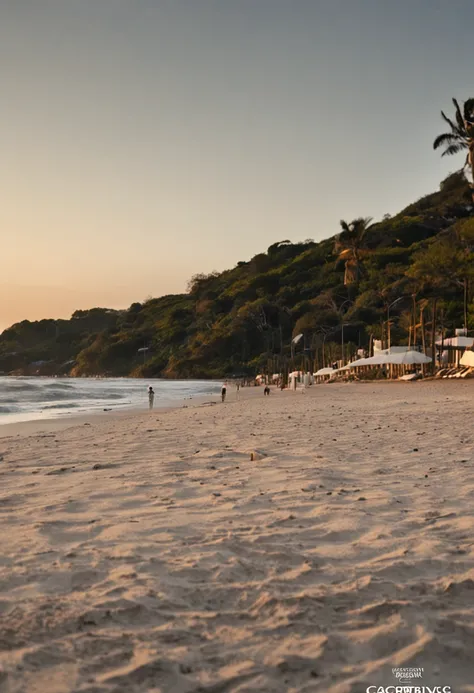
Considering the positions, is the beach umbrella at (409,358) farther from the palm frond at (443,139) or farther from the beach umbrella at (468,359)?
the palm frond at (443,139)

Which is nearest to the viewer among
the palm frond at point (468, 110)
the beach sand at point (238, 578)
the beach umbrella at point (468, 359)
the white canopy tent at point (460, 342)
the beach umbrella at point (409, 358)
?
the beach sand at point (238, 578)

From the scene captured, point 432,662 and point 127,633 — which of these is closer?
point 432,662

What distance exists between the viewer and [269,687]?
279cm

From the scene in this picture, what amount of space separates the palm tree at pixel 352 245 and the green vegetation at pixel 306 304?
18 cm

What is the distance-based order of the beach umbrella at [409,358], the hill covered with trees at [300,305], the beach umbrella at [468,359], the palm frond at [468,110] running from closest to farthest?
the beach umbrella at [468,359] → the beach umbrella at [409,358] → the palm frond at [468,110] → the hill covered with trees at [300,305]

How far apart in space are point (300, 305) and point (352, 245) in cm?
1430

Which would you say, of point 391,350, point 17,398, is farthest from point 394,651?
point 391,350

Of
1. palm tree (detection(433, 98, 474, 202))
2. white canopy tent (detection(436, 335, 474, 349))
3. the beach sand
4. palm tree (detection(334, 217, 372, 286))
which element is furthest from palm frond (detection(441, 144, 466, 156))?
the beach sand

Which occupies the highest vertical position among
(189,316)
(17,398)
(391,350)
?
(189,316)

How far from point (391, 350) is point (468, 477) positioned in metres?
40.5

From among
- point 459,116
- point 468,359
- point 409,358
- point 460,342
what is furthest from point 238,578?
point 459,116

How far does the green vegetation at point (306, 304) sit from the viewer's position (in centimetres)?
6788

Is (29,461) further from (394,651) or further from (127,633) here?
(394,651)

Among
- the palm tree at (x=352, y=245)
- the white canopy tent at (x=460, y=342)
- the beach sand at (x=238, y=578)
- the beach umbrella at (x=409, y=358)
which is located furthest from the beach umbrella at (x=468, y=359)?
the palm tree at (x=352, y=245)
